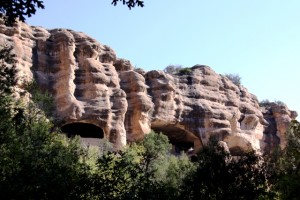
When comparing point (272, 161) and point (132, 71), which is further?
point (132, 71)

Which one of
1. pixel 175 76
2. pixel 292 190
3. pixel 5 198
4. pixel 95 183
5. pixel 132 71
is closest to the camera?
pixel 5 198

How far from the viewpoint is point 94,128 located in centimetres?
4072

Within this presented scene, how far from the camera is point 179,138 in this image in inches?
1898

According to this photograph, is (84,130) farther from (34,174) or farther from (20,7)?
(20,7)

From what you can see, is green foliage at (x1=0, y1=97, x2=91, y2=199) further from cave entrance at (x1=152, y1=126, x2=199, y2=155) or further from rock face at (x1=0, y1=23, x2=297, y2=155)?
cave entrance at (x1=152, y1=126, x2=199, y2=155)

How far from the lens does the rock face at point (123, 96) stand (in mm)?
37656

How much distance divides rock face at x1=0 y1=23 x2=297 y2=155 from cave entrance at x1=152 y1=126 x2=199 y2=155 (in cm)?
10

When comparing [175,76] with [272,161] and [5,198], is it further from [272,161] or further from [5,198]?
[5,198]

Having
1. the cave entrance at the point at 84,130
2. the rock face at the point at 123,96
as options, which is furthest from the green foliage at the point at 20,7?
the cave entrance at the point at 84,130

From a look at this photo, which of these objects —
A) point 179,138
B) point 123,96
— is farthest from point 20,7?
point 179,138

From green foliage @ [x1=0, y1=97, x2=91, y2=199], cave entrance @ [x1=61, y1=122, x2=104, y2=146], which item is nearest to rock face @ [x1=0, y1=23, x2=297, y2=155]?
cave entrance @ [x1=61, y1=122, x2=104, y2=146]

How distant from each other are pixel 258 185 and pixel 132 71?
31372mm

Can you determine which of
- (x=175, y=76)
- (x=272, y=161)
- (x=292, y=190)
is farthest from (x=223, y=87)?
(x=292, y=190)

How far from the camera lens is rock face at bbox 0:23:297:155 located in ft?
124
